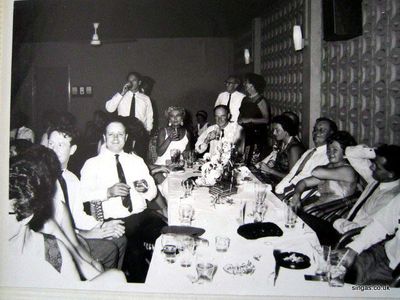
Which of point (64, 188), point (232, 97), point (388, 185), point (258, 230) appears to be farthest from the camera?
point (232, 97)

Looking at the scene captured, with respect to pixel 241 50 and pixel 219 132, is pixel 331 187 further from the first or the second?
pixel 241 50

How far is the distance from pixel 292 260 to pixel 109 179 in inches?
43.3

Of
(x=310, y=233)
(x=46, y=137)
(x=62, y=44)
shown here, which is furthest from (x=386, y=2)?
(x=46, y=137)

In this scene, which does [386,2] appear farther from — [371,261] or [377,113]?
[371,261]

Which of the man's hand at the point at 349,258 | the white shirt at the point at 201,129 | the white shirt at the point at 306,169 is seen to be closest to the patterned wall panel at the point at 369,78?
the white shirt at the point at 306,169

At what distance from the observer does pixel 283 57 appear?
113 inches

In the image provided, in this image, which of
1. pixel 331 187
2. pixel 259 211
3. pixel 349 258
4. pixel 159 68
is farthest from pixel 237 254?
pixel 159 68

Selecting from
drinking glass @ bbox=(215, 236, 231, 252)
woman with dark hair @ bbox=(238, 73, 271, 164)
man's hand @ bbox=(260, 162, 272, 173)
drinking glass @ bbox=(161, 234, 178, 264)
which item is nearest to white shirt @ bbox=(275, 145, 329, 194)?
man's hand @ bbox=(260, 162, 272, 173)

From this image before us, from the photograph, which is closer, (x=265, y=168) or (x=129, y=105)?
(x=129, y=105)

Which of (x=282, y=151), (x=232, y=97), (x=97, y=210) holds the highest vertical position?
(x=232, y=97)

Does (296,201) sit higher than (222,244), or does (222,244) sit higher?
(296,201)

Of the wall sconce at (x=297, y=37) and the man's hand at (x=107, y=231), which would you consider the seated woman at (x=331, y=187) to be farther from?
the man's hand at (x=107, y=231)

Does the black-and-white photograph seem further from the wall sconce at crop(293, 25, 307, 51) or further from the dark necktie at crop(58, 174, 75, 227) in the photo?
the wall sconce at crop(293, 25, 307, 51)

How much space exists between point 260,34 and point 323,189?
1205mm
